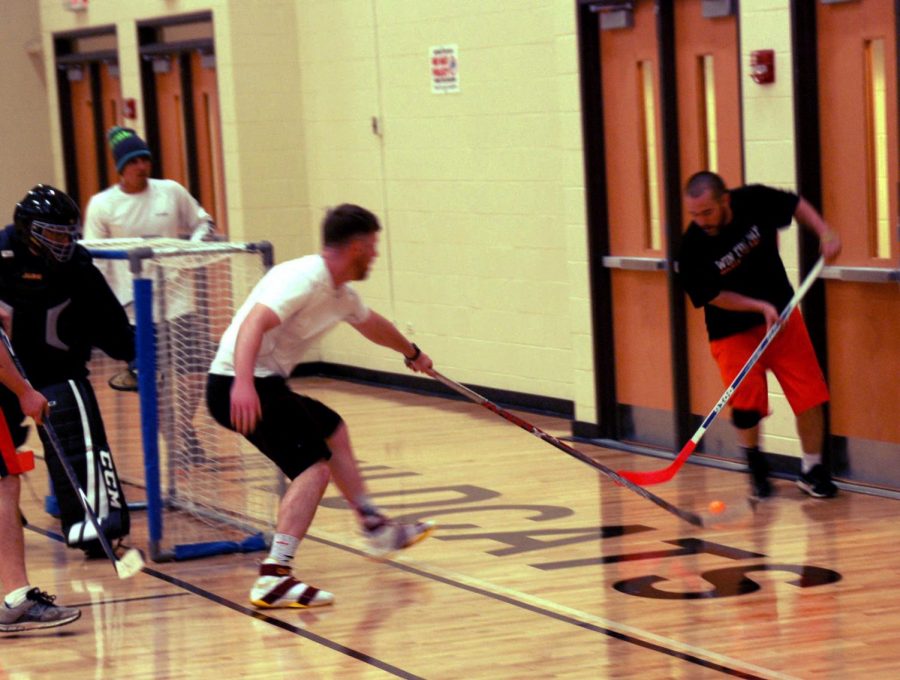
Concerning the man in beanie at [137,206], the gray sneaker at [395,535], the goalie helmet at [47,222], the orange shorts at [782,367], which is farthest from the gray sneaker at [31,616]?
the orange shorts at [782,367]

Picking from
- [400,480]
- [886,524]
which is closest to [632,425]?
[400,480]

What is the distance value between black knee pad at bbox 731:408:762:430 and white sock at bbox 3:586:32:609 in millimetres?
3113

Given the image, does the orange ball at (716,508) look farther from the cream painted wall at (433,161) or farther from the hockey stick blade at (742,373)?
the cream painted wall at (433,161)

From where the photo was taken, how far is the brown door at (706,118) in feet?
25.3

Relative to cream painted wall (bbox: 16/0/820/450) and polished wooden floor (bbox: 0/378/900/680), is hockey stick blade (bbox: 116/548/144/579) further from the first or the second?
cream painted wall (bbox: 16/0/820/450)

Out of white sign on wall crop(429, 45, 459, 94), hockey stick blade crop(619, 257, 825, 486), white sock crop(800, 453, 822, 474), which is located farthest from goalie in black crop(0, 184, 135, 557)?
white sign on wall crop(429, 45, 459, 94)

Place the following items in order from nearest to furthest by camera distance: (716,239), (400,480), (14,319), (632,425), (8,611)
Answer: (8,611) → (14,319) → (716,239) → (400,480) → (632,425)

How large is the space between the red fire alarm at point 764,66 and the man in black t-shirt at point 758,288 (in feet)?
2.01

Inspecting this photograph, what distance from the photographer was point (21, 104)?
15812 mm

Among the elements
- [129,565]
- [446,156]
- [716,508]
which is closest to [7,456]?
[129,565]

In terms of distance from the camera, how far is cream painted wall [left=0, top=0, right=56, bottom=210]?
15680 millimetres

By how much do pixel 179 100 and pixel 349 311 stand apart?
24.1ft

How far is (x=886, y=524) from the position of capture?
6.46m

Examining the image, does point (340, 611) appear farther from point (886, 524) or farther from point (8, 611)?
point (886, 524)
